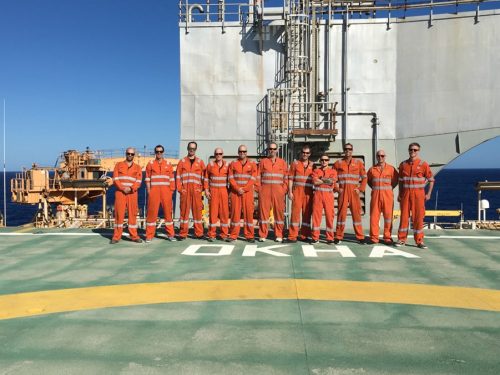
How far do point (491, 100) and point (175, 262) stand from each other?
31.6ft

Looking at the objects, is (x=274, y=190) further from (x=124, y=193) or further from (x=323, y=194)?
(x=124, y=193)

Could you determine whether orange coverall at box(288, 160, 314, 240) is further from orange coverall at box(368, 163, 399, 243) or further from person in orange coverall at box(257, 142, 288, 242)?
orange coverall at box(368, 163, 399, 243)

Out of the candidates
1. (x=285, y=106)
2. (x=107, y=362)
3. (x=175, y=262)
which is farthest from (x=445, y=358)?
(x=285, y=106)

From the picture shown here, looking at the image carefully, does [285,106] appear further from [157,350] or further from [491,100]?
[157,350]

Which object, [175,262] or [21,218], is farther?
[21,218]

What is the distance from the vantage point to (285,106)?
1150 centimetres

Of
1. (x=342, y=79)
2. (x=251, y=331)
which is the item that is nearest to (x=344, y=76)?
(x=342, y=79)

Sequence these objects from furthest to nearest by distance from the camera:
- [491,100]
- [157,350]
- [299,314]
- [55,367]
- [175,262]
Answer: [491,100]
[175,262]
[299,314]
[157,350]
[55,367]

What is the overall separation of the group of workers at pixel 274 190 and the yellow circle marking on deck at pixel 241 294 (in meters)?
2.69

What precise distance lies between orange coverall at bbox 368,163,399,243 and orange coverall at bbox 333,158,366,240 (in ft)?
0.69

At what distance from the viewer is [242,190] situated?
26.1 ft

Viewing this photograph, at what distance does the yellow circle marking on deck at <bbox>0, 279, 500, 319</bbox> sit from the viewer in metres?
4.46

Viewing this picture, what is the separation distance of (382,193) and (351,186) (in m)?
0.58

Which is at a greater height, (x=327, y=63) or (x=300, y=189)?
(x=327, y=63)
